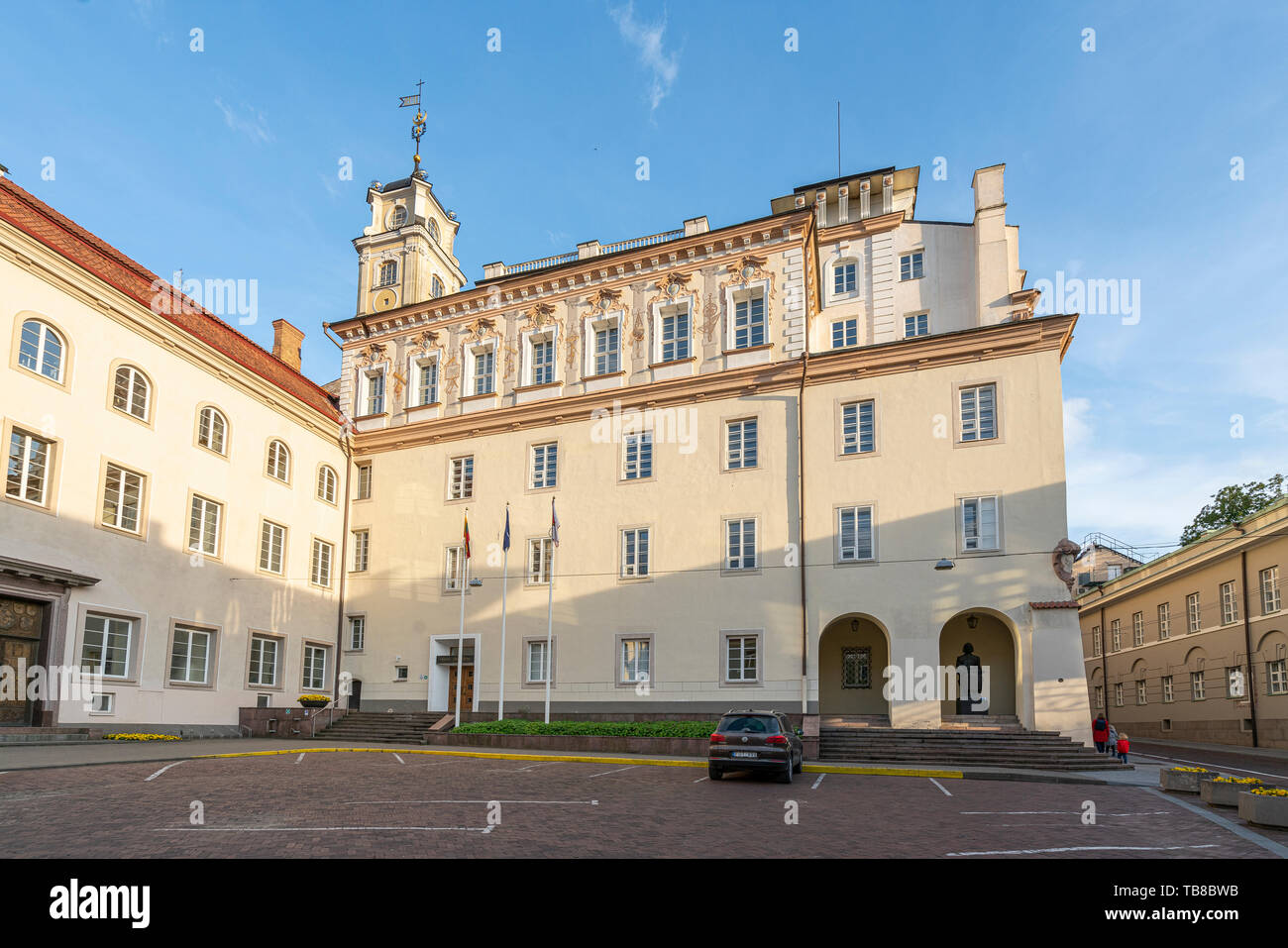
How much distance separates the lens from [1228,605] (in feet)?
128

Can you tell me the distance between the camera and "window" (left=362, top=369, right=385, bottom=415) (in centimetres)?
3984

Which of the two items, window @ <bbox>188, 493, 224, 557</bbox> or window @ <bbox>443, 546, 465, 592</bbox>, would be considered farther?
window @ <bbox>443, 546, 465, 592</bbox>

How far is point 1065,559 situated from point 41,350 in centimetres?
3015

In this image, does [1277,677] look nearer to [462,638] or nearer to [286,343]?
[462,638]

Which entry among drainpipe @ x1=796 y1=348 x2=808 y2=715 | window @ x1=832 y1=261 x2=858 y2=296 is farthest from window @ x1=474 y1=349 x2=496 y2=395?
window @ x1=832 y1=261 x2=858 y2=296

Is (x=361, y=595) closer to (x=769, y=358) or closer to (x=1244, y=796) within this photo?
(x=769, y=358)

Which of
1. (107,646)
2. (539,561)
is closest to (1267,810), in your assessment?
(539,561)

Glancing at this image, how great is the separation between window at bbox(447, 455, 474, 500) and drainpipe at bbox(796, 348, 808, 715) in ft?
43.4

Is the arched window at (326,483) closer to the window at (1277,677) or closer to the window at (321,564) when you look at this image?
the window at (321,564)

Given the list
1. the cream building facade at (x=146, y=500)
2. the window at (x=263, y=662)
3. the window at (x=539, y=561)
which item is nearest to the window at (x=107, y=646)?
the cream building facade at (x=146, y=500)

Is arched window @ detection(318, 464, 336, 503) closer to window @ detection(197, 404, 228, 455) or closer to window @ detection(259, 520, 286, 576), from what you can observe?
window @ detection(259, 520, 286, 576)

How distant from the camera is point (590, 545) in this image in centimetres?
3378

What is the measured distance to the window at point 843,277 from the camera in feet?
120
